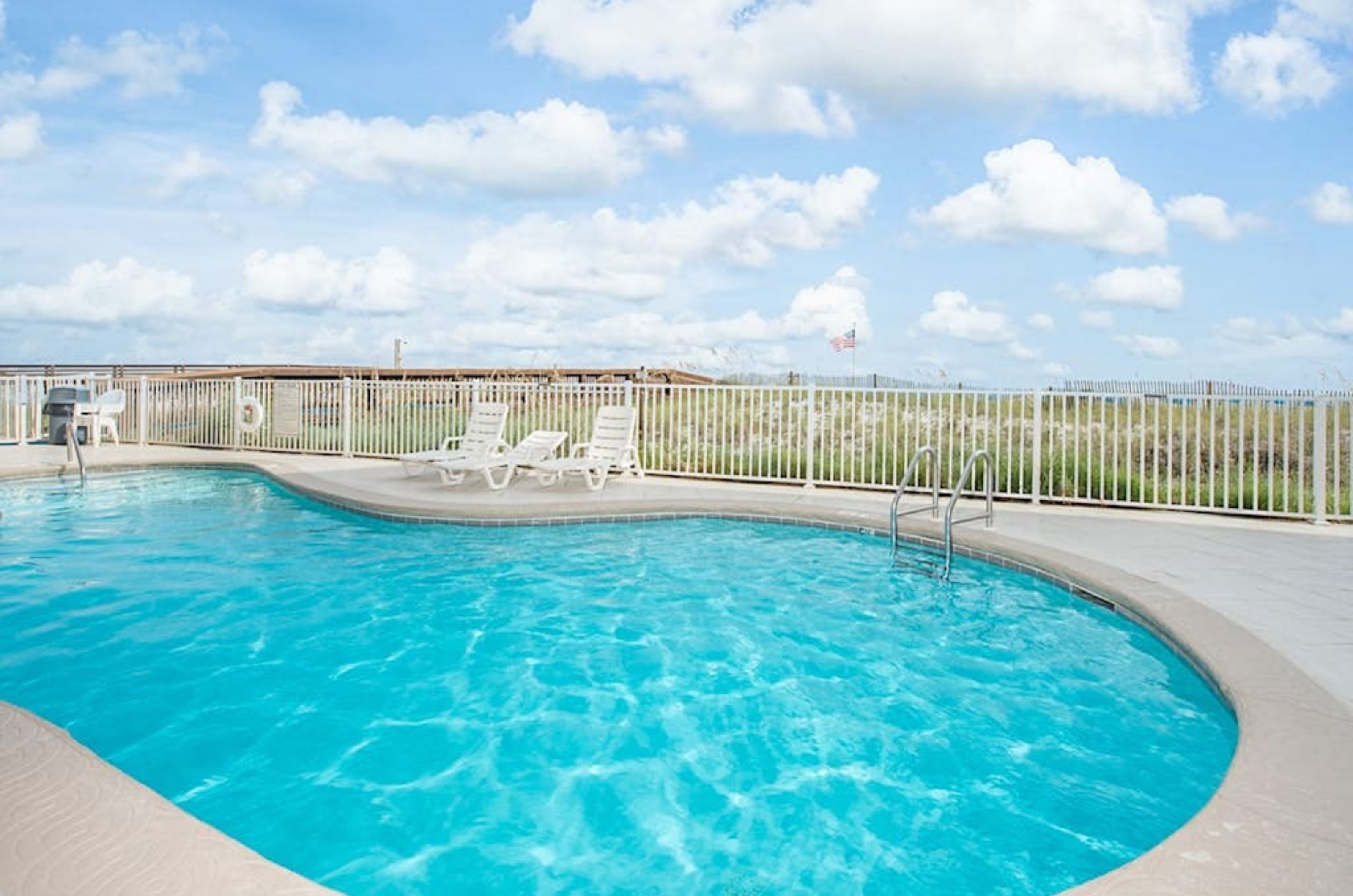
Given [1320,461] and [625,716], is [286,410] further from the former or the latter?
[1320,461]

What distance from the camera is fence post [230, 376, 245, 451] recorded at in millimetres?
13172

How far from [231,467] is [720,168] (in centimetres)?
857

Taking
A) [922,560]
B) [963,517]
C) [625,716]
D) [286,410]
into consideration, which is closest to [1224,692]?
[625,716]

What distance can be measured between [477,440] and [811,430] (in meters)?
4.07

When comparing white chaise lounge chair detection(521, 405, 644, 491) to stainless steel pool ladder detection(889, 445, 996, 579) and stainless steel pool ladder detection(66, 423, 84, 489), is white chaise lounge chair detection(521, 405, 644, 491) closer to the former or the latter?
stainless steel pool ladder detection(889, 445, 996, 579)

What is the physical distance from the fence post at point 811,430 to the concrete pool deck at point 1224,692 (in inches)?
55.9

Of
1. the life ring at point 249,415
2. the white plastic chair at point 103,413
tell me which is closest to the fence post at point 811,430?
the life ring at point 249,415

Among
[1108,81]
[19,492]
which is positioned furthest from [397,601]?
[1108,81]

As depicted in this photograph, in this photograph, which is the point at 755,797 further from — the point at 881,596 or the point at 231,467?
the point at 231,467

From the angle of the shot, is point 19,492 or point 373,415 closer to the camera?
point 19,492

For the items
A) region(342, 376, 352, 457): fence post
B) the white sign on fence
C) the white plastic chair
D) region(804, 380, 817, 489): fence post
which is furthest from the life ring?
region(804, 380, 817, 489): fence post

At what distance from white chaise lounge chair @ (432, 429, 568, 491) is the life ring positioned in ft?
14.7

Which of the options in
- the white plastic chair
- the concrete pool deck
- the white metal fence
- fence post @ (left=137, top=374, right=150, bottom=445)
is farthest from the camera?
fence post @ (left=137, top=374, right=150, bottom=445)

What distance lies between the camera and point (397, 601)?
5281 mm
